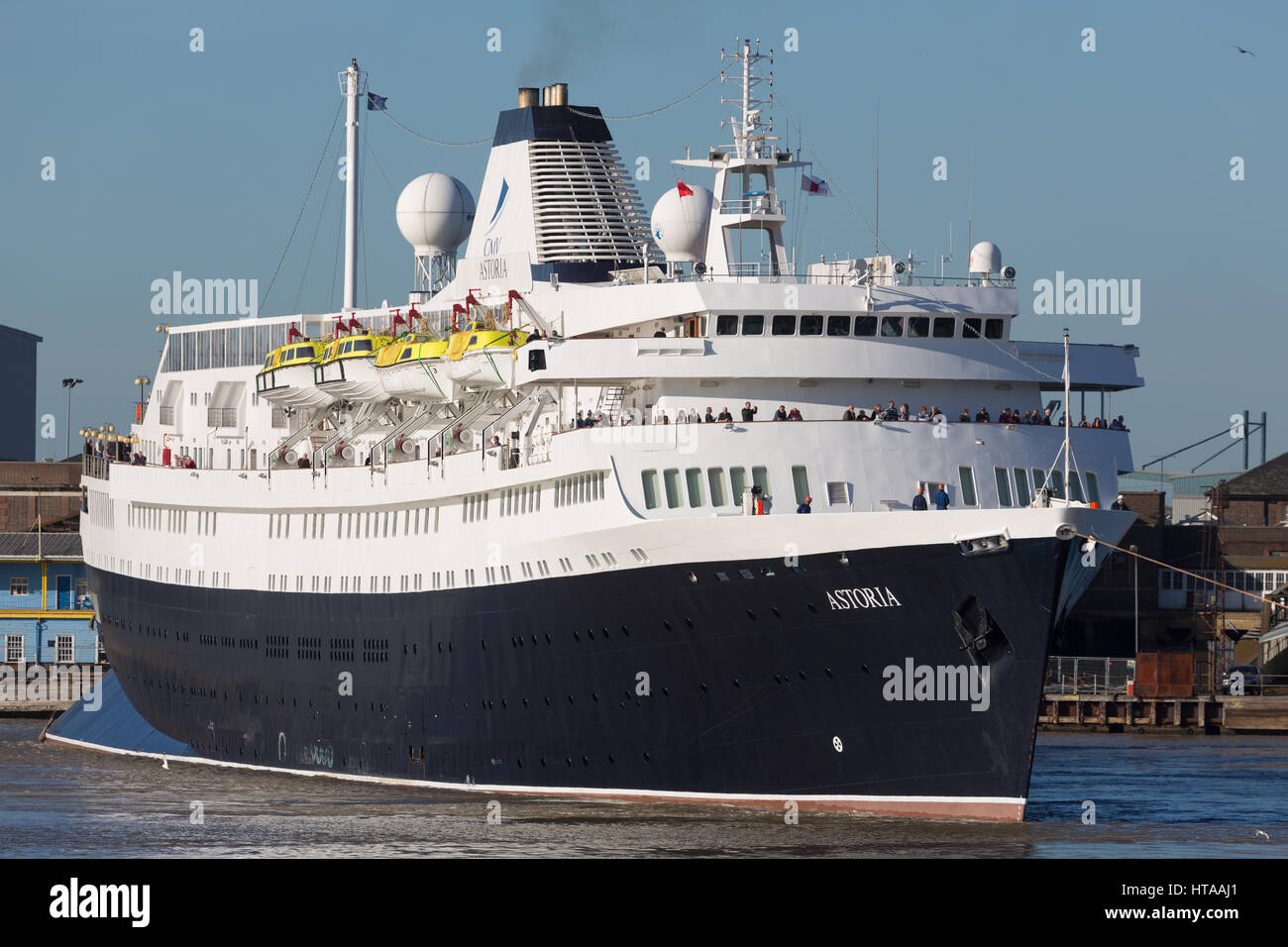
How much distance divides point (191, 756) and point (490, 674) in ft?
55.1

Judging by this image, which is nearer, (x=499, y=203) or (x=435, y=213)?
(x=499, y=203)

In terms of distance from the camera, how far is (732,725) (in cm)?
3800

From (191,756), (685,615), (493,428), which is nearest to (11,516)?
(191,756)

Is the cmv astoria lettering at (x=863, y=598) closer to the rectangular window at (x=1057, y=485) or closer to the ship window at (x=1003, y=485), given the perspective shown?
the ship window at (x=1003, y=485)

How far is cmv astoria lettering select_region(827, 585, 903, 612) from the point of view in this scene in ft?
119

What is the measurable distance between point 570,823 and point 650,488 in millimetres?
6453

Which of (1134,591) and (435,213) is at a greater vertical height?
(435,213)

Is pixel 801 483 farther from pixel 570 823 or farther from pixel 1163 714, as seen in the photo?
Result: pixel 1163 714

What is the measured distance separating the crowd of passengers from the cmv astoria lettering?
3.93 meters

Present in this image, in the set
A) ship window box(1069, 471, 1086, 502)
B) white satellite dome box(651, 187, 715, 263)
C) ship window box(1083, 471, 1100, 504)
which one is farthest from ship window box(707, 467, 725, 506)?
white satellite dome box(651, 187, 715, 263)

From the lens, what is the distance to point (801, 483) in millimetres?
38406

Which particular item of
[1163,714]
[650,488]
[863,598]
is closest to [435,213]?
[650,488]

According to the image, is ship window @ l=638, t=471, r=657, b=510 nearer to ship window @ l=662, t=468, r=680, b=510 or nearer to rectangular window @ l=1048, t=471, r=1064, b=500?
ship window @ l=662, t=468, r=680, b=510
